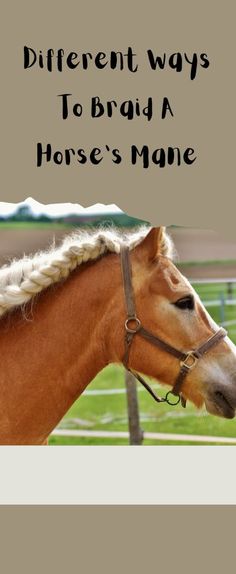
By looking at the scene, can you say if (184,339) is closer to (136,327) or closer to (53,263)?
(136,327)

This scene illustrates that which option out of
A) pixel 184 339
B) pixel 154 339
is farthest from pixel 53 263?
pixel 184 339

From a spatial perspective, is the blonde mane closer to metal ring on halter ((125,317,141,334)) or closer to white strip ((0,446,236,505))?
metal ring on halter ((125,317,141,334))

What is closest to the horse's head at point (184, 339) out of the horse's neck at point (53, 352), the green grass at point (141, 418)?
the horse's neck at point (53, 352)

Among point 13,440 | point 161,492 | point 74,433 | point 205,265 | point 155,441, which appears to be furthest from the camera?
point 205,265

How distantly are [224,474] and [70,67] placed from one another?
6.99ft

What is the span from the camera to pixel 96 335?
333cm

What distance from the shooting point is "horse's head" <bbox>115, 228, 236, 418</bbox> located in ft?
10.8

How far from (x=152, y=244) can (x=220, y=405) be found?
851 mm

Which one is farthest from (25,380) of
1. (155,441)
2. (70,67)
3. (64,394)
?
(155,441)

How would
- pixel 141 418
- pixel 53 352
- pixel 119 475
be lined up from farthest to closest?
1. pixel 141 418
2. pixel 53 352
3. pixel 119 475

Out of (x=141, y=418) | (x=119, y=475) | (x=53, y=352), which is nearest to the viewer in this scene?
(x=119, y=475)

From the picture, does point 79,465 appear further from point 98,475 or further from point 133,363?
point 133,363

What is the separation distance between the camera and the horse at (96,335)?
3273mm

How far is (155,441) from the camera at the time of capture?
8.11m
